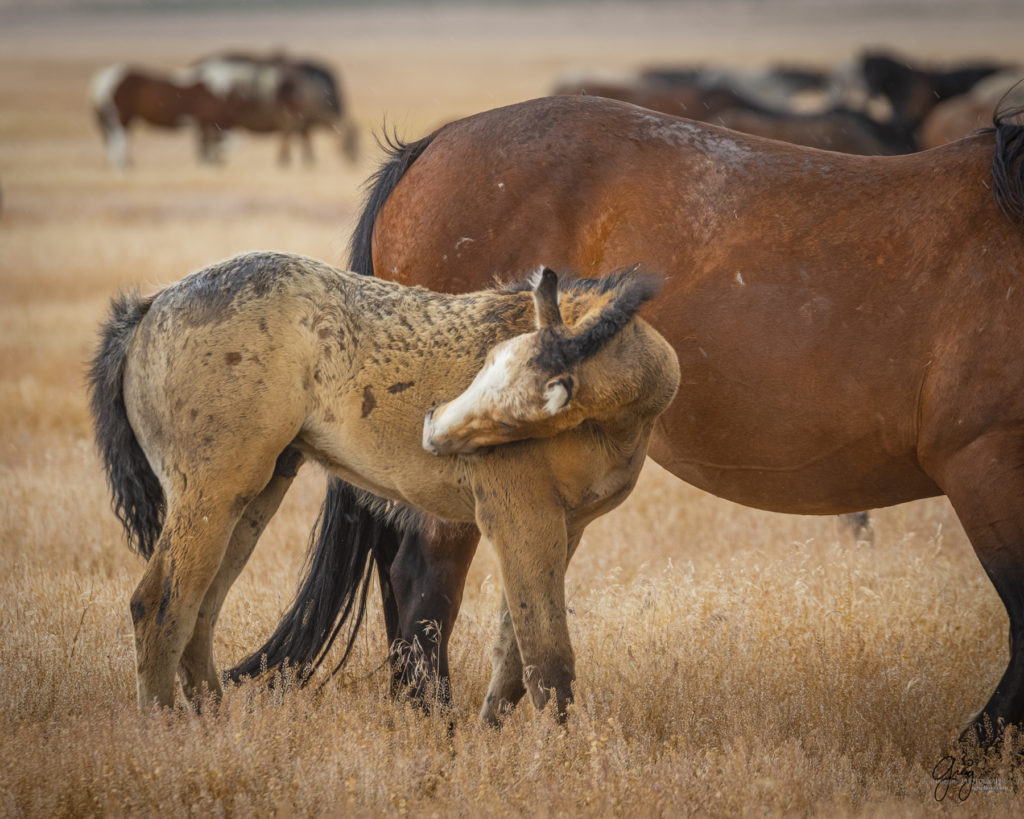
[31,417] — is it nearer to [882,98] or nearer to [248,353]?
[248,353]

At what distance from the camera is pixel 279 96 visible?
113 feet

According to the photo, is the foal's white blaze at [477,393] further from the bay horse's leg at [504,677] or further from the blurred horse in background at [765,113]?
the blurred horse in background at [765,113]

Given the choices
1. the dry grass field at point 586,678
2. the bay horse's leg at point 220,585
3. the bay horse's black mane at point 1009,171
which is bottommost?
the dry grass field at point 586,678

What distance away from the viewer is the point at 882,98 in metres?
16.9

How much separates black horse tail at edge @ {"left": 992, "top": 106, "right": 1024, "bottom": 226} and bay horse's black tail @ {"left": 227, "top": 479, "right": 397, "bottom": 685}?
263cm

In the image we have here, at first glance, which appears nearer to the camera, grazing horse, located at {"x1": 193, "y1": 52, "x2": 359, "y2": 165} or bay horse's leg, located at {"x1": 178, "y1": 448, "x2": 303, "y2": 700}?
bay horse's leg, located at {"x1": 178, "y1": 448, "x2": 303, "y2": 700}

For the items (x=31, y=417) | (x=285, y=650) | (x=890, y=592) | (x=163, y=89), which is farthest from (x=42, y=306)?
(x=163, y=89)

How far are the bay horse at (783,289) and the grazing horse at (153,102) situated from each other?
30348 mm

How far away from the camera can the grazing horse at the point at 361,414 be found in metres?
3.38

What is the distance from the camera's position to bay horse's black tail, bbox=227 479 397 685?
15.0 ft

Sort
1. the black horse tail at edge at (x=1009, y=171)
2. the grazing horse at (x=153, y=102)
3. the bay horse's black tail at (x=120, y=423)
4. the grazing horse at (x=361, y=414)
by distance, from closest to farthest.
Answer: the grazing horse at (x=361, y=414) → the bay horse's black tail at (x=120, y=423) → the black horse tail at edge at (x=1009, y=171) → the grazing horse at (x=153, y=102)

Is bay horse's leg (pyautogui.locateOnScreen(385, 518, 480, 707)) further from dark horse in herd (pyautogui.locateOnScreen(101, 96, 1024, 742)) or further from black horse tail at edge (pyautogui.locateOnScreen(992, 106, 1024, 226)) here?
black horse tail at edge (pyautogui.locateOnScreen(992, 106, 1024, 226))

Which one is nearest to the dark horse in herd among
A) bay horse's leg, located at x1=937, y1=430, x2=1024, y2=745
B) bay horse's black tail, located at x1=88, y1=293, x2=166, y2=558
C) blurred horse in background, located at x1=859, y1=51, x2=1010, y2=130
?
bay horse's leg, located at x1=937, y1=430, x2=1024, y2=745

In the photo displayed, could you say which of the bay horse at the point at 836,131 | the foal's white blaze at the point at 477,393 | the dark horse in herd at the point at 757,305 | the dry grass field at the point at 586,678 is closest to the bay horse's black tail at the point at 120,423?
the dry grass field at the point at 586,678
